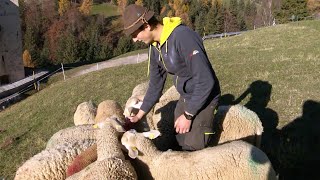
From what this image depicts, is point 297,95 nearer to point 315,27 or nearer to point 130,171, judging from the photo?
point 130,171

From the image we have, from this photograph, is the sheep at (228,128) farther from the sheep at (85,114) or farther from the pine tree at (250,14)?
the pine tree at (250,14)

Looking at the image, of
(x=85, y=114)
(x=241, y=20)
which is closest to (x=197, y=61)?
(x=85, y=114)

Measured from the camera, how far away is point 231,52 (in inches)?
872

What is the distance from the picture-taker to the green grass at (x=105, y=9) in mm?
127213

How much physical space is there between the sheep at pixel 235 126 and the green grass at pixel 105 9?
12310 cm

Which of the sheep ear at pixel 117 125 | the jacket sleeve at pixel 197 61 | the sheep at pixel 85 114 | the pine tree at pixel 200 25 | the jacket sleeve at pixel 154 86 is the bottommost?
the pine tree at pixel 200 25

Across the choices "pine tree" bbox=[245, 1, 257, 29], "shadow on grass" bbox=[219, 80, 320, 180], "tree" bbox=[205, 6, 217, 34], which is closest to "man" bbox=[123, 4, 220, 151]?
"shadow on grass" bbox=[219, 80, 320, 180]

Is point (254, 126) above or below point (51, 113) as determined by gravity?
above

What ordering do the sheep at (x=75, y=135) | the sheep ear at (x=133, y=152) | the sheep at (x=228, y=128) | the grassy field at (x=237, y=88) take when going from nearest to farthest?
the sheep ear at (x=133, y=152) → the sheep at (x=75, y=135) → the sheep at (x=228, y=128) → the grassy field at (x=237, y=88)

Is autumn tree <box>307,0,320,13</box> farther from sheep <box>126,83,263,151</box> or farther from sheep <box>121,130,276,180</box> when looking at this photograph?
sheep <box>121,130,276,180</box>

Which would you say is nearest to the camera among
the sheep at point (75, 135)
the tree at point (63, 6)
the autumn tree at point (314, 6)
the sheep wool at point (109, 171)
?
the sheep wool at point (109, 171)

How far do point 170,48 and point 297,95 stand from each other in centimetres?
729

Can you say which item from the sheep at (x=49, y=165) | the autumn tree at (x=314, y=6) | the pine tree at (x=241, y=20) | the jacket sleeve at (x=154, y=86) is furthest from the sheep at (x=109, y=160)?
the pine tree at (x=241, y=20)

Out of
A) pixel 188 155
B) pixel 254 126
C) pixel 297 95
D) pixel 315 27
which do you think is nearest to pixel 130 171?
pixel 188 155
